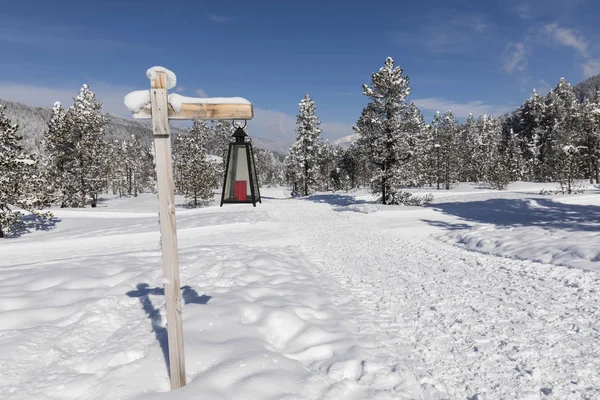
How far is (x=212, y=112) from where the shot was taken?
12.8ft

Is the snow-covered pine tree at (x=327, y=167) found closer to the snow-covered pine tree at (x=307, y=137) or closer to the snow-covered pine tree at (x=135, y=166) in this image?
the snow-covered pine tree at (x=307, y=137)

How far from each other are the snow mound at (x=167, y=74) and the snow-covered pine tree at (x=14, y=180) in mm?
19965

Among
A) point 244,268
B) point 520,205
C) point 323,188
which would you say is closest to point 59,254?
point 244,268

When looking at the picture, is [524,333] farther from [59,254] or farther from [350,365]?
[59,254]

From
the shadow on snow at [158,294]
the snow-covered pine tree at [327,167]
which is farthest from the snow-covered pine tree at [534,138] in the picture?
the shadow on snow at [158,294]

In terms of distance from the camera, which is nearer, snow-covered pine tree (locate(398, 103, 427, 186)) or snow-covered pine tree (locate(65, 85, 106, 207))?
snow-covered pine tree (locate(398, 103, 427, 186))

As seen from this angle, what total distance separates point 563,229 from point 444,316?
31.3 ft

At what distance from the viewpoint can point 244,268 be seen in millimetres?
8945

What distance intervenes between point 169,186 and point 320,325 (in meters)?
3.40

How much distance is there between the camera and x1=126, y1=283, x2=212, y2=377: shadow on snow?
491 centimetres

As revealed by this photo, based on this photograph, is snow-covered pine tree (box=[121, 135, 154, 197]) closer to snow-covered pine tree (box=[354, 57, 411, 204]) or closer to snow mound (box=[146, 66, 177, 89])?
snow-covered pine tree (box=[354, 57, 411, 204])

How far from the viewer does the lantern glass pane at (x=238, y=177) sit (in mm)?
4973

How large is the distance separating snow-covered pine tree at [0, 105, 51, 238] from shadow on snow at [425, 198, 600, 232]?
21.5 meters

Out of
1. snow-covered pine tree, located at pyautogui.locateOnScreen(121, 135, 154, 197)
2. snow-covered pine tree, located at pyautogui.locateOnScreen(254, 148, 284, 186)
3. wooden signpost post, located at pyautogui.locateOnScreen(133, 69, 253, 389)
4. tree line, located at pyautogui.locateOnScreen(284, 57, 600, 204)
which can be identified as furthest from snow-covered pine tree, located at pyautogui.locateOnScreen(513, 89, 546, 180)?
snow-covered pine tree, located at pyautogui.locateOnScreen(121, 135, 154, 197)
